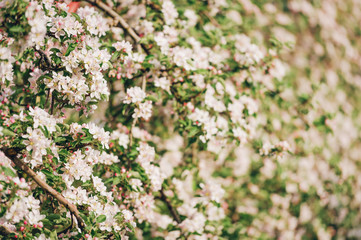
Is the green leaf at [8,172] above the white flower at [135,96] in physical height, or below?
above

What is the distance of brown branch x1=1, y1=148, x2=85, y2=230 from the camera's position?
4.80 ft

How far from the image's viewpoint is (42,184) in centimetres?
149

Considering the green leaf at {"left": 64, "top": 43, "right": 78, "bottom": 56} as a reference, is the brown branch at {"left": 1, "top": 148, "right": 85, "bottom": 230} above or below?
below

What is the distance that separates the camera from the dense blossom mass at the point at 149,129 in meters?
1.46

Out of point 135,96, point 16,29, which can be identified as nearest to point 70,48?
point 16,29

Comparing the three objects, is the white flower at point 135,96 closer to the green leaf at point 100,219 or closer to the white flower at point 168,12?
the white flower at point 168,12

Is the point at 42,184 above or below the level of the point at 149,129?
above

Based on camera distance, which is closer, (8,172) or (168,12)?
(8,172)

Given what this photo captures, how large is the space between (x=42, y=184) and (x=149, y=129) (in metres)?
1.43

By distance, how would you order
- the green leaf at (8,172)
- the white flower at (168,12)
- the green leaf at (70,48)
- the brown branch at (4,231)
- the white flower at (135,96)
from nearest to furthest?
the green leaf at (8,172) < the brown branch at (4,231) < the green leaf at (70,48) < the white flower at (135,96) < the white flower at (168,12)

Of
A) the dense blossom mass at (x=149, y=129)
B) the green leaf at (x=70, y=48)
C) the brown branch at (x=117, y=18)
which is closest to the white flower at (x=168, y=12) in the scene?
the dense blossom mass at (x=149, y=129)

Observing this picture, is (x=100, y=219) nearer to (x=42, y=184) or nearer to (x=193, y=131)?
(x=42, y=184)

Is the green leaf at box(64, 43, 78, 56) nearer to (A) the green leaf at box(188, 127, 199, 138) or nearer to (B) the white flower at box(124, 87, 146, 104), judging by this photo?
(B) the white flower at box(124, 87, 146, 104)

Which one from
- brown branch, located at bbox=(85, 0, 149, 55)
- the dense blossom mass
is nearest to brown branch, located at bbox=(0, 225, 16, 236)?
the dense blossom mass
